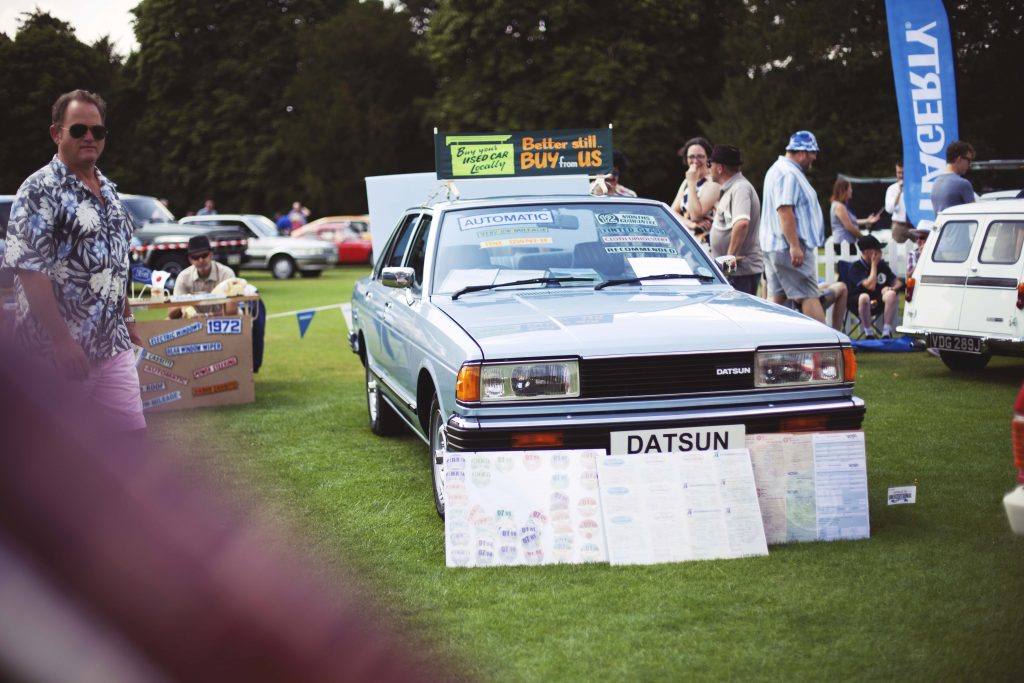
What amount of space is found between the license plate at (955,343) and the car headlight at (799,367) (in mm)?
5144

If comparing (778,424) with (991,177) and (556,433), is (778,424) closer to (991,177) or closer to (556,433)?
(556,433)

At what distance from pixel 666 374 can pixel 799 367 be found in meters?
0.63

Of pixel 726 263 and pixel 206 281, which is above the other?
pixel 726 263

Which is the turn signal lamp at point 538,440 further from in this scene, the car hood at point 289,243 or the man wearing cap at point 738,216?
the car hood at point 289,243

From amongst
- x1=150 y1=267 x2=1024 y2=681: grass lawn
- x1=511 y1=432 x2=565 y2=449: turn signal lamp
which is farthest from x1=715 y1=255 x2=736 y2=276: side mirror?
x1=511 y1=432 x2=565 y2=449: turn signal lamp

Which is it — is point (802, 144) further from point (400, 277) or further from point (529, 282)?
point (400, 277)

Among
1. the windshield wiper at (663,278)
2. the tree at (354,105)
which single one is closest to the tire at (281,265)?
the tree at (354,105)

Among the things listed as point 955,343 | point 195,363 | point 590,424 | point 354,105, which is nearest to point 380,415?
point 195,363

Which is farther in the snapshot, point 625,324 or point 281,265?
point 281,265

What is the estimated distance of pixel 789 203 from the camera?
32.3 feet

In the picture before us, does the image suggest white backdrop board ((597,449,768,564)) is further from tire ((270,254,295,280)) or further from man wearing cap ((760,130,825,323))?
tire ((270,254,295,280))

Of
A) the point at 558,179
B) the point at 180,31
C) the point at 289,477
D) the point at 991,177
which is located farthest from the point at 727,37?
the point at 289,477

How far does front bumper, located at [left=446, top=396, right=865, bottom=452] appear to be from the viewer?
5.13 metres

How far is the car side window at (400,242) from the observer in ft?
25.6
